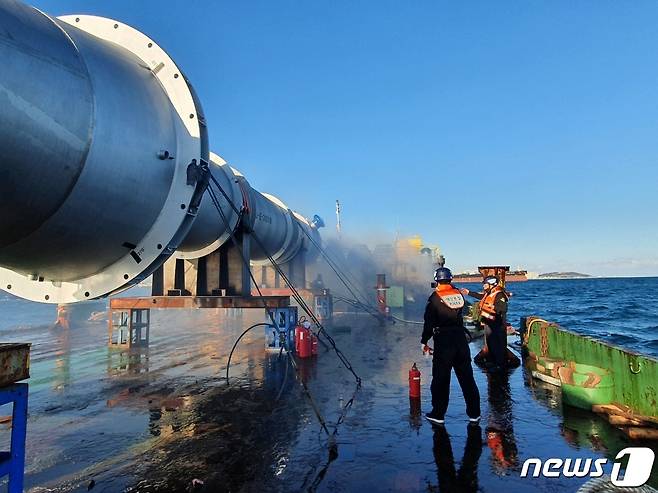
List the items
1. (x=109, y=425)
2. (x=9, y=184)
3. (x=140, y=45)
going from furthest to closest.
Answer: (x=109, y=425) < (x=140, y=45) < (x=9, y=184)

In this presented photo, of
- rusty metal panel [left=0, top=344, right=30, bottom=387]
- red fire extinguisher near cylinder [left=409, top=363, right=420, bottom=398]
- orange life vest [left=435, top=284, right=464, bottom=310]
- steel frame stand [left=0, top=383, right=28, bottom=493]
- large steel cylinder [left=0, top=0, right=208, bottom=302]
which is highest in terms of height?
large steel cylinder [left=0, top=0, right=208, bottom=302]

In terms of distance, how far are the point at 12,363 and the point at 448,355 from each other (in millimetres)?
4542

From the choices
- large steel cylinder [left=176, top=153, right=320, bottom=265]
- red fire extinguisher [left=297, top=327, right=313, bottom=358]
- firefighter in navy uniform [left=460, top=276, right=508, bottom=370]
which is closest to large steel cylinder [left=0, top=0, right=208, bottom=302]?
large steel cylinder [left=176, top=153, right=320, bottom=265]

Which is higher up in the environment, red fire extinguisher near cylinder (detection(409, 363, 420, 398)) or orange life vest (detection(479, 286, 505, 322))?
orange life vest (detection(479, 286, 505, 322))

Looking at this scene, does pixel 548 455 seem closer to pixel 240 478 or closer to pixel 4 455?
pixel 240 478

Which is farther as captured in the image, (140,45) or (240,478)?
(140,45)

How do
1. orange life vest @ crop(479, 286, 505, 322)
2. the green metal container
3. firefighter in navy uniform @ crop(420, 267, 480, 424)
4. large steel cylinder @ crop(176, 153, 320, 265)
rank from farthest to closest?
orange life vest @ crop(479, 286, 505, 322), large steel cylinder @ crop(176, 153, 320, 265), firefighter in navy uniform @ crop(420, 267, 480, 424), the green metal container

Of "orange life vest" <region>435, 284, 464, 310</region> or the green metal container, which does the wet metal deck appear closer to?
the green metal container

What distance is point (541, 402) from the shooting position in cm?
639

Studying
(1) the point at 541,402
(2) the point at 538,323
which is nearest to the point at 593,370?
(1) the point at 541,402

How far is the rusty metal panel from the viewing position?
2865 mm

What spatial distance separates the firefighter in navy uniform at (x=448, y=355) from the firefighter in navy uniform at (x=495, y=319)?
3.22m

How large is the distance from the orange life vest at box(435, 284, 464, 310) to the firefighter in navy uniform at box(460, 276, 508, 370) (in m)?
3.08

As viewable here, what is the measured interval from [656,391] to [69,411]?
314 inches
